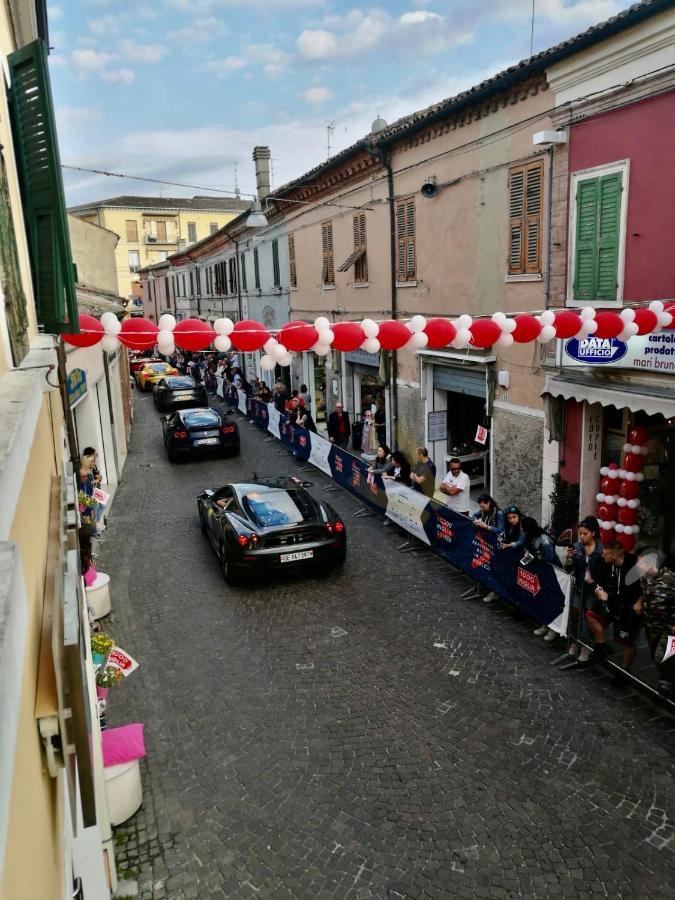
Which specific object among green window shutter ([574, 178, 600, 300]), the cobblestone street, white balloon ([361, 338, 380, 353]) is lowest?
the cobblestone street

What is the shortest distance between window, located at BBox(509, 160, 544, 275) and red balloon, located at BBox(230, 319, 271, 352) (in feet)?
19.6

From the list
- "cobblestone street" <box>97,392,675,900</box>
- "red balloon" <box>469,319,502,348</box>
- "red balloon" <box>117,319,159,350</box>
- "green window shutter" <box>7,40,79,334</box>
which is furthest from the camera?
"red balloon" <box>469,319,502,348</box>

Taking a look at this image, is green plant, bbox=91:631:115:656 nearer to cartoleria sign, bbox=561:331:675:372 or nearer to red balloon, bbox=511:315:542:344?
red balloon, bbox=511:315:542:344

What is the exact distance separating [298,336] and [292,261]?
17717mm

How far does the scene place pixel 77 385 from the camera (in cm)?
1347

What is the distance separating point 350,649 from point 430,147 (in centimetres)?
1104

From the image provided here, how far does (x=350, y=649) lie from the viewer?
871 centimetres

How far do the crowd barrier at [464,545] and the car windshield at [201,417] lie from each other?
15.1 ft

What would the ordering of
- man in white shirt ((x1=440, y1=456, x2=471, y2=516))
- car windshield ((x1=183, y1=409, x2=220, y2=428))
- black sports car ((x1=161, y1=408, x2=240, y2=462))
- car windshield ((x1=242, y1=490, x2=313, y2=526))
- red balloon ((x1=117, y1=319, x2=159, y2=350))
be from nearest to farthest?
1. red balloon ((x1=117, y1=319, x2=159, y2=350))
2. car windshield ((x1=242, y1=490, x2=313, y2=526))
3. man in white shirt ((x1=440, y1=456, x2=471, y2=516))
4. black sports car ((x1=161, y1=408, x2=240, y2=462))
5. car windshield ((x1=183, y1=409, x2=220, y2=428))

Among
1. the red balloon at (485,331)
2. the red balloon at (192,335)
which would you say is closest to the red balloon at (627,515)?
the red balloon at (485,331)

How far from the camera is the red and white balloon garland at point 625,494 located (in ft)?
33.3

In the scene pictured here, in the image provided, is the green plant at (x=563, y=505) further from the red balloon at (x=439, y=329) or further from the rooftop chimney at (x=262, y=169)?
the rooftop chimney at (x=262, y=169)

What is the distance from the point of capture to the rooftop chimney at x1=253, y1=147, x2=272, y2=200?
29.5m

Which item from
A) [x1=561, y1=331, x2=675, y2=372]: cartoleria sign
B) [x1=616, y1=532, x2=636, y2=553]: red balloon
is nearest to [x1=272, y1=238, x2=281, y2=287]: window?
[x1=561, y1=331, x2=675, y2=372]: cartoleria sign
